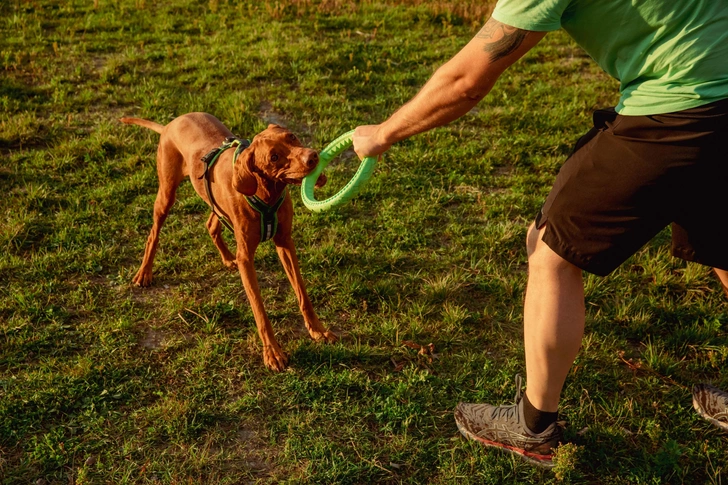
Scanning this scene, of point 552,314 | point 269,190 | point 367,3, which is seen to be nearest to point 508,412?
point 552,314

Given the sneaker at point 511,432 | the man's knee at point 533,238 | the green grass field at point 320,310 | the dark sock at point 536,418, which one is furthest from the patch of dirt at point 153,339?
the man's knee at point 533,238

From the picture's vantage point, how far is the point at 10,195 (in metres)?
5.57

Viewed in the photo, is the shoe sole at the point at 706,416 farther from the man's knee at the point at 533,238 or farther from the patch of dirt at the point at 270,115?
the patch of dirt at the point at 270,115

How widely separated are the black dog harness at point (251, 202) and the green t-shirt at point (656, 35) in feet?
6.06

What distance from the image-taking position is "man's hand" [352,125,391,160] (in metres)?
2.84

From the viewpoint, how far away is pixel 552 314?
107 inches

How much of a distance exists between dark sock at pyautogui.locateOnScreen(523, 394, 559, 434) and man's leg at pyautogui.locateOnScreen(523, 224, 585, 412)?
225 millimetres

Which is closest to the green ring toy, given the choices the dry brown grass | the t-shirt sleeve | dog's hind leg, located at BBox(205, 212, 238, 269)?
the t-shirt sleeve

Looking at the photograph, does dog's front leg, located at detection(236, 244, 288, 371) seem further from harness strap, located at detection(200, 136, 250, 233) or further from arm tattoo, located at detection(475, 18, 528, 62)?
arm tattoo, located at detection(475, 18, 528, 62)

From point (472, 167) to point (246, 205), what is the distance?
2869 millimetres

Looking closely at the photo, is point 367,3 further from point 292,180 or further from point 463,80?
point 463,80

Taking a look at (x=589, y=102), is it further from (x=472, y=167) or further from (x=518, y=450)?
(x=518, y=450)

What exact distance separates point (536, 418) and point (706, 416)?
107 cm

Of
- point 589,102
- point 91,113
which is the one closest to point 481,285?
point 589,102
